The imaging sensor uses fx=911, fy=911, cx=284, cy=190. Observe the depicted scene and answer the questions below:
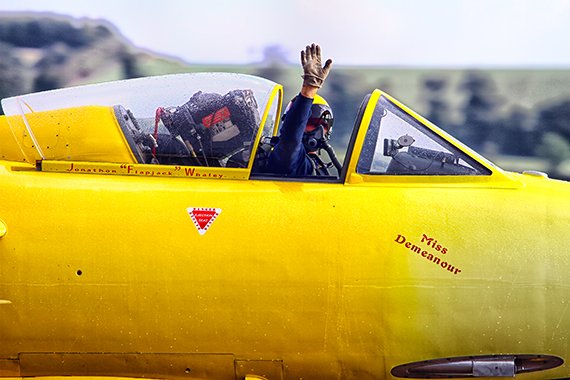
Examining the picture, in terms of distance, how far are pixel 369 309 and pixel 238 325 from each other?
0.56m

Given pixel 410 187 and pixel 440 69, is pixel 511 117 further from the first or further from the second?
pixel 410 187

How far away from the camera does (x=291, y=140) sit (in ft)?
13.8

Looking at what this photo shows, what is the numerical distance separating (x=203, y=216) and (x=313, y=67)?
2.79 feet

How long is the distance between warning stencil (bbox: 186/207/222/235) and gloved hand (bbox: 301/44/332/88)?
2.43 feet

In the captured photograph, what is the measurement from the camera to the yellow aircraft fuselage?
3.87 meters

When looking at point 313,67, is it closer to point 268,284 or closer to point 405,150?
point 405,150

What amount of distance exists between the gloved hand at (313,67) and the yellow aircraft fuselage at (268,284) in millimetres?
569

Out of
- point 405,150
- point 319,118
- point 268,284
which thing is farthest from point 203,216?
point 319,118

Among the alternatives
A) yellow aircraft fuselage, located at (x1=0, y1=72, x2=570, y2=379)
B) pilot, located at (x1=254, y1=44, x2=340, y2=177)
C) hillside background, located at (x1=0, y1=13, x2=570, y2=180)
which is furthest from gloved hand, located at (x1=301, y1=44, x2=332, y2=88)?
hillside background, located at (x1=0, y1=13, x2=570, y2=180)

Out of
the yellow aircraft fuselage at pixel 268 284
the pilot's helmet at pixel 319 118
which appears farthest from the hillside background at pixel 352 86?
the yellow aircraft fuselage at pixel 268 284

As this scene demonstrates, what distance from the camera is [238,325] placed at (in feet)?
12.8

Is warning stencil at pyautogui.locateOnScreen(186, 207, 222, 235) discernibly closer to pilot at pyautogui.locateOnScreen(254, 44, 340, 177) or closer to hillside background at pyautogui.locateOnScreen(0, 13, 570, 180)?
pilot at pyautogui.locateOnScreen(254, 44, 340, 177)

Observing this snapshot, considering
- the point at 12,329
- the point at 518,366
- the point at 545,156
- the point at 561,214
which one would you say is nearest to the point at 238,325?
the point at 12,329

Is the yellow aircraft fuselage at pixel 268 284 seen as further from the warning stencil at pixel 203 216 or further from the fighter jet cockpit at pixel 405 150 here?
the fighter jet cockpit at pixel 405 150
